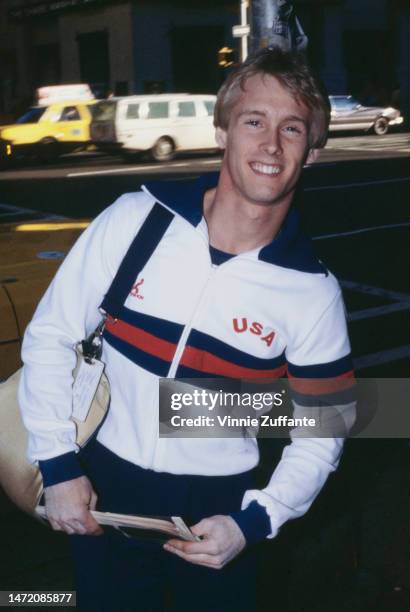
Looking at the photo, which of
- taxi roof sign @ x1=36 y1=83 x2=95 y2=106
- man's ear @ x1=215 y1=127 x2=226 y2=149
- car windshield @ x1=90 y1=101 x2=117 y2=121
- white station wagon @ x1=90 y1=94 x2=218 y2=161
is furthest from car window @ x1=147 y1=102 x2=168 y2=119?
man's ear @ x1=215 y1=127 x2=226 y2=149

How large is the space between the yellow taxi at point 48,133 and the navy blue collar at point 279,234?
68.8 feet

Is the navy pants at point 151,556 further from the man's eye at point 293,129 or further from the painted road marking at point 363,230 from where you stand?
the painted road marking at point 363,230

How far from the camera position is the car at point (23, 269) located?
3756 mm

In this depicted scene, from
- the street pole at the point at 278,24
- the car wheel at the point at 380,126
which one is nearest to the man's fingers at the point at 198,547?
the street pole at the point at 278,24

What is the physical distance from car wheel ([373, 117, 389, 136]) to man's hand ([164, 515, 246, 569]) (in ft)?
97.2

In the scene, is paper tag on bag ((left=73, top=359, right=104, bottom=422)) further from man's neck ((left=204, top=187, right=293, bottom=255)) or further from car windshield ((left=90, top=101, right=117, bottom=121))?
car windshield ((left=90, top=101, right=117, bottom=121))

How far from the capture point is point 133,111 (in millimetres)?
21859

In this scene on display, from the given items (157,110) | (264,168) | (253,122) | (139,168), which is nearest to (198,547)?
(264,168)

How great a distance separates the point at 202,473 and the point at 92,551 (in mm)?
394

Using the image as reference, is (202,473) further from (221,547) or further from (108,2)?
(108,2)

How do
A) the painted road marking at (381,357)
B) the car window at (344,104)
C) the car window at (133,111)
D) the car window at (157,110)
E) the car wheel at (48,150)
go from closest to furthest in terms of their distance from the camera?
the painted road marking at (381,357) → the car window at (133,111) → the car window at (157,110) → the car wheel at (48,150) → the car window at (344,104)

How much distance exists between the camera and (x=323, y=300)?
6.83 ft

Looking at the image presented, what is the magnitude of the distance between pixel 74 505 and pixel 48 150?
21878 millimetres

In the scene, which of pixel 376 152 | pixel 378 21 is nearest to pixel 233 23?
pixel 378 21
